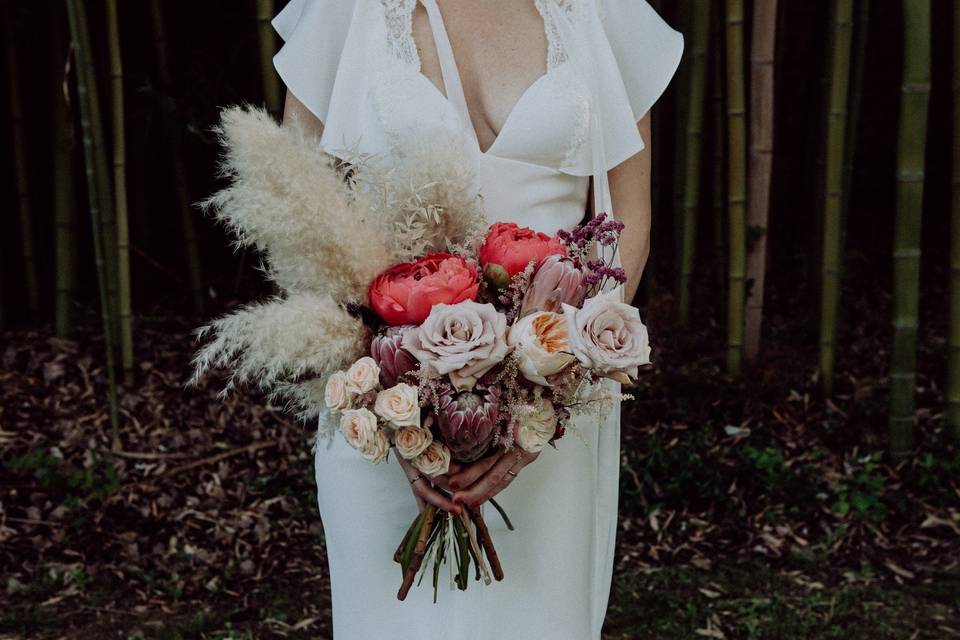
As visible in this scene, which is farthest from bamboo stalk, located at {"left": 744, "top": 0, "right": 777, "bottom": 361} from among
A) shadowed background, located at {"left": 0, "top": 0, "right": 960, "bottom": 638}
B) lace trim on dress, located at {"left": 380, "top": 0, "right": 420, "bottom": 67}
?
lace trim on dress, located at {"left": 380, "top": 0, "right": 420, "bottom": 67}

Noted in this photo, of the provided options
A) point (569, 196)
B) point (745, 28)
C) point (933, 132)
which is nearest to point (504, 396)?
point (569, 196)

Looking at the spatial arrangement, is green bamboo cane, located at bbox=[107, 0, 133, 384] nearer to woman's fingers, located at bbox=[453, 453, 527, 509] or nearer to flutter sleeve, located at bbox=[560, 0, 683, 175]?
flutter sleeve, located at bbox=[560, 0, 683, 175]

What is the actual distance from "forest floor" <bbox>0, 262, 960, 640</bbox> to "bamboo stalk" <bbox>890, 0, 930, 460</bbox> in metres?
0.21

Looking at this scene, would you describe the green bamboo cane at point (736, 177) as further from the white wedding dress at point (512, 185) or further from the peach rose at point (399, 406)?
the peach rose at point (399, 406)

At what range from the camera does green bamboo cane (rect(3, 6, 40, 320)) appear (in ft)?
11.9

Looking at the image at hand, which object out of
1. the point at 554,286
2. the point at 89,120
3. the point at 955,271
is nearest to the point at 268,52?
the point at 89,120

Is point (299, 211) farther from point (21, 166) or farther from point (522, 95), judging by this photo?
point (21, 166)

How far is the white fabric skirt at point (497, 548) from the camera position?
1.62 meters

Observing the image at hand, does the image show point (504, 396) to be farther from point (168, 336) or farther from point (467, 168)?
point (168, 336)

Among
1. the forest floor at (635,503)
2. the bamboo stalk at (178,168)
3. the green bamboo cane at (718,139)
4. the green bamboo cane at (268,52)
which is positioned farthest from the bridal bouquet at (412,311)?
the green bamboo cane at (718,139)

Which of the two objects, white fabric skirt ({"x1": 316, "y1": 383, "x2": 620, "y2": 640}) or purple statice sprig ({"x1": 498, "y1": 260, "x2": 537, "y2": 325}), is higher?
purple statice sprig ({"x1": 498, "y1": 260, "x2": 537, "y2": 325})

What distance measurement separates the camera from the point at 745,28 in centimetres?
417

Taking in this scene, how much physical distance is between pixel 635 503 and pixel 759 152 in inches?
48.0

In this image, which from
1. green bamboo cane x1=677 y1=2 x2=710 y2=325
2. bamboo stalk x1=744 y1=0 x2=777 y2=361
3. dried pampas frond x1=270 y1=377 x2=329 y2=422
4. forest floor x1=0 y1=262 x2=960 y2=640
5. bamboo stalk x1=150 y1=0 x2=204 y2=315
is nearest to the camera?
dried pampas frond x1=270 y1=377 x2=329 y2=422
